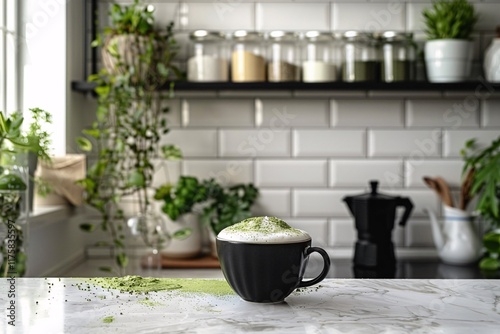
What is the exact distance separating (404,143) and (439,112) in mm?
174

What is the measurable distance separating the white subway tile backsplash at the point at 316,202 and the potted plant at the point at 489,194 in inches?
18.5

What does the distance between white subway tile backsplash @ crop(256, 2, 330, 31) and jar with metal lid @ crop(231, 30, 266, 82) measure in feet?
0.29

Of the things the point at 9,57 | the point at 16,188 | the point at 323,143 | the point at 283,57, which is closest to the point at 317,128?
the point at 323,143

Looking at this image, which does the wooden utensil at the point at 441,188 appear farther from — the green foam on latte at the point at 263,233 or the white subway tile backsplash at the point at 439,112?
the green foam on latte at the point at 263,233

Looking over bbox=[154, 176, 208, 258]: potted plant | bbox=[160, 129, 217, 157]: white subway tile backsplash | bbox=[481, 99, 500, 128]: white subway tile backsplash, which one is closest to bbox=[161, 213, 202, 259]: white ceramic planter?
bbox=[154, 176, 208, 258]: potted plant

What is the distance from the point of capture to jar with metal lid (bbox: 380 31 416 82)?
8.00 feet

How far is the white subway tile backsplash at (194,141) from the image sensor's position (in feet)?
8.39

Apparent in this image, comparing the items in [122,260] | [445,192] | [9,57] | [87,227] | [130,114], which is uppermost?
[9,57]

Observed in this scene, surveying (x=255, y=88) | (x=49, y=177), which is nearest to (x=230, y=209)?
(x=255, y=88)

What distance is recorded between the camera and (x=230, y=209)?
239cm

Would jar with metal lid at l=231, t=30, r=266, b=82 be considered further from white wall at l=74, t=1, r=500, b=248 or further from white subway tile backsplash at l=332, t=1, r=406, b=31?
white subway tile backsplash at l=332, t=1, r=406, b=31

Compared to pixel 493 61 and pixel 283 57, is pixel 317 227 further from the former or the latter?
pixel 493 61

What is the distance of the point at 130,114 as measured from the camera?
252 cm

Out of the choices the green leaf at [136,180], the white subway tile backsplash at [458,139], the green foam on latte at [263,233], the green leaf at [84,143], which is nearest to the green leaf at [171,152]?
the green leaf at [136,180]
